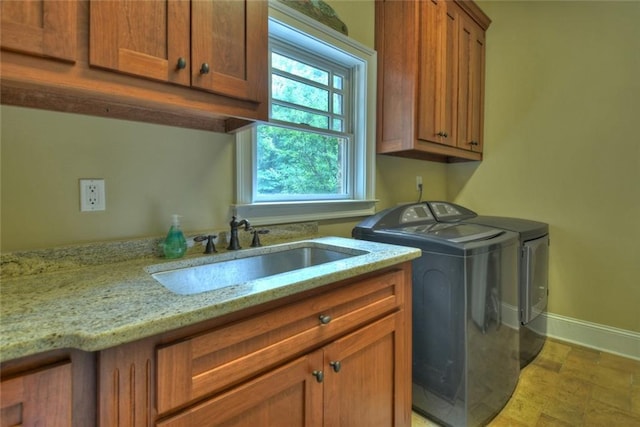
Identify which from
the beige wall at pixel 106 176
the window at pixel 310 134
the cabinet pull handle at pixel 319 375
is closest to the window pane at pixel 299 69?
the window at pixel 310 134

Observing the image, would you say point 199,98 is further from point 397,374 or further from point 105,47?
point 397,374

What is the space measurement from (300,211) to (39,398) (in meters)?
1.29

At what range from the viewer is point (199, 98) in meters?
1.02

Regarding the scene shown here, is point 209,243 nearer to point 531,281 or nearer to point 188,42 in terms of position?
point 188,42

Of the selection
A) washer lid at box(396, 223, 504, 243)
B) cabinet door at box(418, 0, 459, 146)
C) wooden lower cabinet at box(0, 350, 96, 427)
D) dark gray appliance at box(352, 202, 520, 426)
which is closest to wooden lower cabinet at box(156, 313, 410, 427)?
wooden lower cabinet at box(0, 350, 96, 427)

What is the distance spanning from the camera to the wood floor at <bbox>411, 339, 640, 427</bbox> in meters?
1.62

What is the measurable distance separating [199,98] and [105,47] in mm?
266

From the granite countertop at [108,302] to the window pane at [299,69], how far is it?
1.21 m

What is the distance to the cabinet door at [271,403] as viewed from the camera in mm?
727

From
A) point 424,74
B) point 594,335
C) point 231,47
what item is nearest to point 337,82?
point 424,74

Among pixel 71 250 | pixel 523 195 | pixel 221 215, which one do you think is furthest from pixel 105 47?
pixel 523 195

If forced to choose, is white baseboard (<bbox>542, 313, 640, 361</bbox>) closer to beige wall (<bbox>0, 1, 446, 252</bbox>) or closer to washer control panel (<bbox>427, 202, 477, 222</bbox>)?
washer control panel (<bbox>427, 202, 477, 222</bbox>)

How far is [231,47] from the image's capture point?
1.07 m

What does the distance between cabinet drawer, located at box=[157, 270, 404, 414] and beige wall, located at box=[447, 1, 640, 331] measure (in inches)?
82.2
